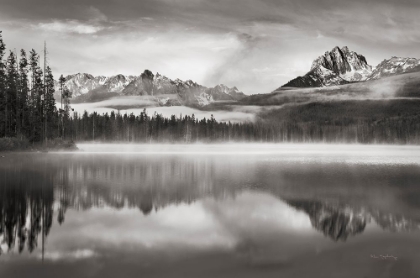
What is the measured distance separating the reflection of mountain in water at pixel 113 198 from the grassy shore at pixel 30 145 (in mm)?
34542

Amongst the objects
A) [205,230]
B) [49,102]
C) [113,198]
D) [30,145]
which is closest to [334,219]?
[205,230]

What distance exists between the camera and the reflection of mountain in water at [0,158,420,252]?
18688 millimetres

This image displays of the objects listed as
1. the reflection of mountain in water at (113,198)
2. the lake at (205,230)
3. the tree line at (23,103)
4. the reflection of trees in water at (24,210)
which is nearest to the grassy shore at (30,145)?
the tree line at (23,103)

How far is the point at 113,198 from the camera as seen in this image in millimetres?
26438

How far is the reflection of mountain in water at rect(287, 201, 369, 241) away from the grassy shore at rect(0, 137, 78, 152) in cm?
6196

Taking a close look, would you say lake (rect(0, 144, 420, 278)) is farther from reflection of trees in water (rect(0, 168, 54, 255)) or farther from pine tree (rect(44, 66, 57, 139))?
pine tree (rect(44, 66, 57, 139))

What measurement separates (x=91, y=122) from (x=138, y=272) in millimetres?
191504

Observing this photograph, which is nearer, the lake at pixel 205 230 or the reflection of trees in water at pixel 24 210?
the lake at pixel 205 230

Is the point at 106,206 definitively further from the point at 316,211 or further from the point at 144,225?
the point at 316,211

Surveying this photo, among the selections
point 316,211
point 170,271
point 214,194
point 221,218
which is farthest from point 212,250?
point 214,194

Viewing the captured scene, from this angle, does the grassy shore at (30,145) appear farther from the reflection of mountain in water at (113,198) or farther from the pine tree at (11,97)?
the reflection of mountain in water at (113,198)

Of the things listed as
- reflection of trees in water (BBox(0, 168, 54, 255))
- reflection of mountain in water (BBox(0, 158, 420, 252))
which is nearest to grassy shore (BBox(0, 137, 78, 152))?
reflection of mountain in water (BBox(0, 158, 420, 252))

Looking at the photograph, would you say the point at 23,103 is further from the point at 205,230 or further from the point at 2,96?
the point at 205,230

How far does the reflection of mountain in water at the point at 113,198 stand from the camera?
736 inches
